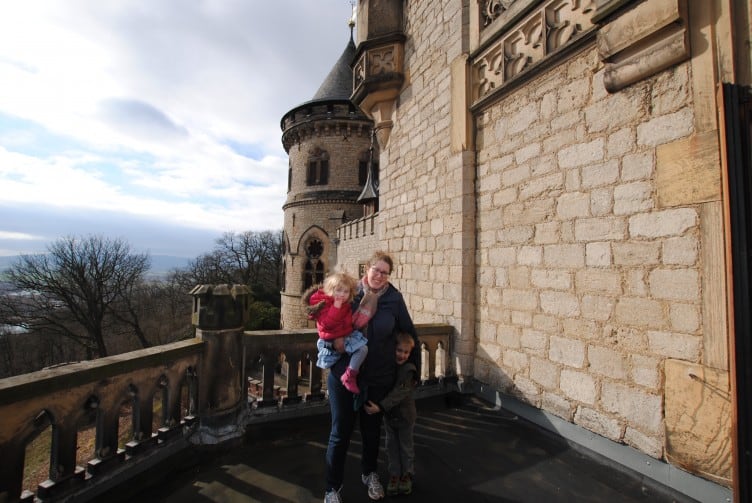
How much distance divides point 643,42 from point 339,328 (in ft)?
9.66

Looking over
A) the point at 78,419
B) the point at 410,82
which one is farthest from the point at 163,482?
the point at 410,82

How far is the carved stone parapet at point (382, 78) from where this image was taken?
6.01 meters

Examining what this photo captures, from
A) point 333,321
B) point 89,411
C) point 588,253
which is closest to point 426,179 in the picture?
point 588,253

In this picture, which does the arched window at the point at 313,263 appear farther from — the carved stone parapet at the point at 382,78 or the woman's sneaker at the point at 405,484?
the woman's sneaker at the point at 405,484

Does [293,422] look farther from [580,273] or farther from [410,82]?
[410,82]

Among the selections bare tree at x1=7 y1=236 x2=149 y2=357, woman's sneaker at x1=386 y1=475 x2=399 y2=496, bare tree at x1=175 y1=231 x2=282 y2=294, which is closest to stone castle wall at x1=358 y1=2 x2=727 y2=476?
woman's sneaker at x1=386 y1=475 x2=399 y2=496

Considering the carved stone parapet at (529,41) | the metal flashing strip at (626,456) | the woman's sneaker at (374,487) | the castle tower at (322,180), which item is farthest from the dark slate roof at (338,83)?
A: the woman's sneaker at (374,487)

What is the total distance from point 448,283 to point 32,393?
3897mm

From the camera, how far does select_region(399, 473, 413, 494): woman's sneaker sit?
2.44 m

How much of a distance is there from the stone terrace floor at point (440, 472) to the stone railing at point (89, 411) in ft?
1.10

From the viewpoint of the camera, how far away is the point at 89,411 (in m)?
2.46

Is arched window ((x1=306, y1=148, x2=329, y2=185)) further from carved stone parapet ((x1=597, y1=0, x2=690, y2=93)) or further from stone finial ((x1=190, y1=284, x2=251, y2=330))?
carved stone parapet ((x1=597, y1=0, x2=690, y2=93))

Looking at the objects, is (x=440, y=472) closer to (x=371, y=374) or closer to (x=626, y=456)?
(x=371, y=374)

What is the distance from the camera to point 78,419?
7.72 feet
